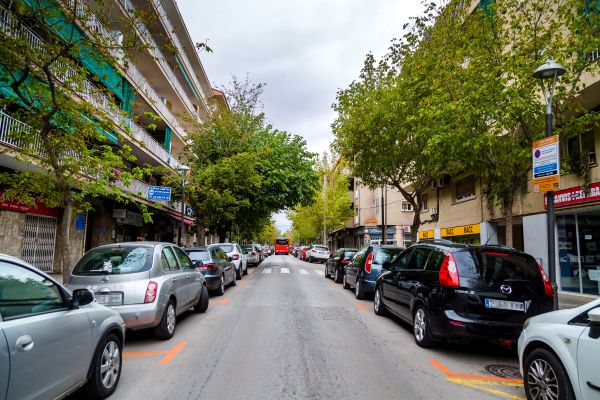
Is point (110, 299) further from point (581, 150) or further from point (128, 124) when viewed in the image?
point (128, 124)

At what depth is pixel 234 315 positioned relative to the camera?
9.16 m

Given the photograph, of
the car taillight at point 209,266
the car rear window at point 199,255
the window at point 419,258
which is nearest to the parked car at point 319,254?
the car rear window at point 199,255

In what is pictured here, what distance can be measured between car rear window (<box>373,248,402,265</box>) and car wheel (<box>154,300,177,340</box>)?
6358 millimetres

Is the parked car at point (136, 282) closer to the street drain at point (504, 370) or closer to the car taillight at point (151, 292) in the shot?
the car taillight at point (151, 292)

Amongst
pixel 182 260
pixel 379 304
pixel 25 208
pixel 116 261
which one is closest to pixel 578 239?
pixel 379 304

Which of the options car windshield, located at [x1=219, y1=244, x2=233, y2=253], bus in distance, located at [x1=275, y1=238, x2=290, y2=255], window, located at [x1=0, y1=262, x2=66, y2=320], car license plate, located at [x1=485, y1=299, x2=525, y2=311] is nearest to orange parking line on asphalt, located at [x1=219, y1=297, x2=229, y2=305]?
car windshield, located at [x1=219, y1=244, x2=233, y2=253]

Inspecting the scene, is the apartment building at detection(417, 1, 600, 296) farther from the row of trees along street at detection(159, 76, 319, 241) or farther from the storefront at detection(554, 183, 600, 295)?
the row of trees along street at detection(159, 76, 319, 241)

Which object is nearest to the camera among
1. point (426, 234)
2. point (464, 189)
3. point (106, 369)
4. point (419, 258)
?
point (106, 369)

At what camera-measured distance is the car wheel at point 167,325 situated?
6547mm

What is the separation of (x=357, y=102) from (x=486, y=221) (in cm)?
804

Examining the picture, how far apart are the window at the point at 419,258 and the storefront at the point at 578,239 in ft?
26.5

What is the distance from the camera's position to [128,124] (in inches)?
789

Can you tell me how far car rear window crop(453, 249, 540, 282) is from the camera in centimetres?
591

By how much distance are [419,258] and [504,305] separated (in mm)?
1803
